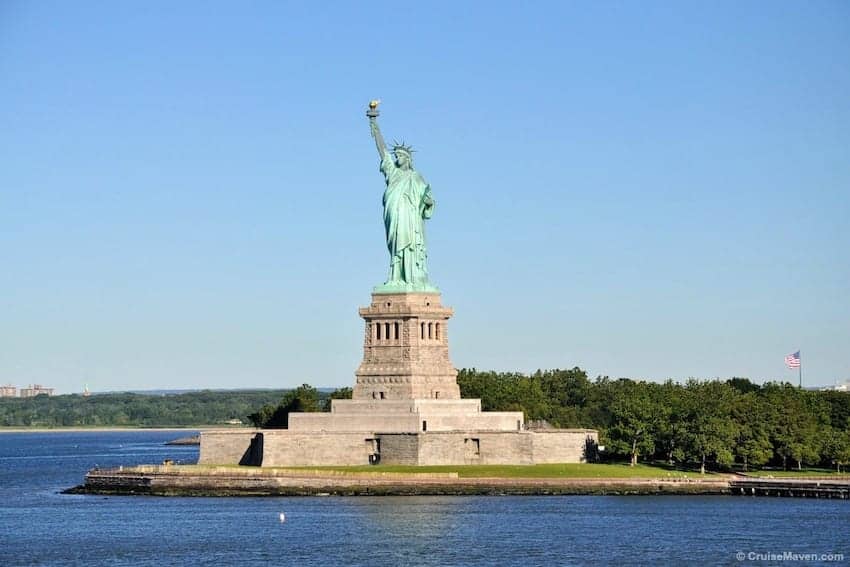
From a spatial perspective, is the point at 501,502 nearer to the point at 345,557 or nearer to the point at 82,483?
the point at 345,557

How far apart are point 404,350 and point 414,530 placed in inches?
990

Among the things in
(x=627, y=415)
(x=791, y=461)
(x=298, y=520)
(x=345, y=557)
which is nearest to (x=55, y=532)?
(x=298, y=520)

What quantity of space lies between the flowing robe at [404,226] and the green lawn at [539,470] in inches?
484

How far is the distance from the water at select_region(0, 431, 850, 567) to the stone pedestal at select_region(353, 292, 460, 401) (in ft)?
38.8

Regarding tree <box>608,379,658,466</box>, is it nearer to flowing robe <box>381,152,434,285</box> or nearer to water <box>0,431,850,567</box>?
water <box>0,431,850,567</box>

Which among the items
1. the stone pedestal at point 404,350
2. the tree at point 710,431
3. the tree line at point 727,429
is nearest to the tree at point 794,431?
the tree line at point 727,429

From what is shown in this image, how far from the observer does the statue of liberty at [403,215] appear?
103688mm

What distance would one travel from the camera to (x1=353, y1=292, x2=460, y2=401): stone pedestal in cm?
10125

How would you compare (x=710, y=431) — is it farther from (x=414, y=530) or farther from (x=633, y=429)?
(x=414, y=530)

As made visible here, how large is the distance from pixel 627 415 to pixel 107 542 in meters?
36.6

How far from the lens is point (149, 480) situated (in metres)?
96.8

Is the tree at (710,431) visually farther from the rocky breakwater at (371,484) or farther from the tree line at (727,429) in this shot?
the rocky breakwater at (371,484)

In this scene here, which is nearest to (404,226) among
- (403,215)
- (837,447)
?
(403,215)

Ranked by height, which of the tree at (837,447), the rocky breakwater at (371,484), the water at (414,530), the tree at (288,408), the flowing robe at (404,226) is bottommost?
the water at (414,530)
